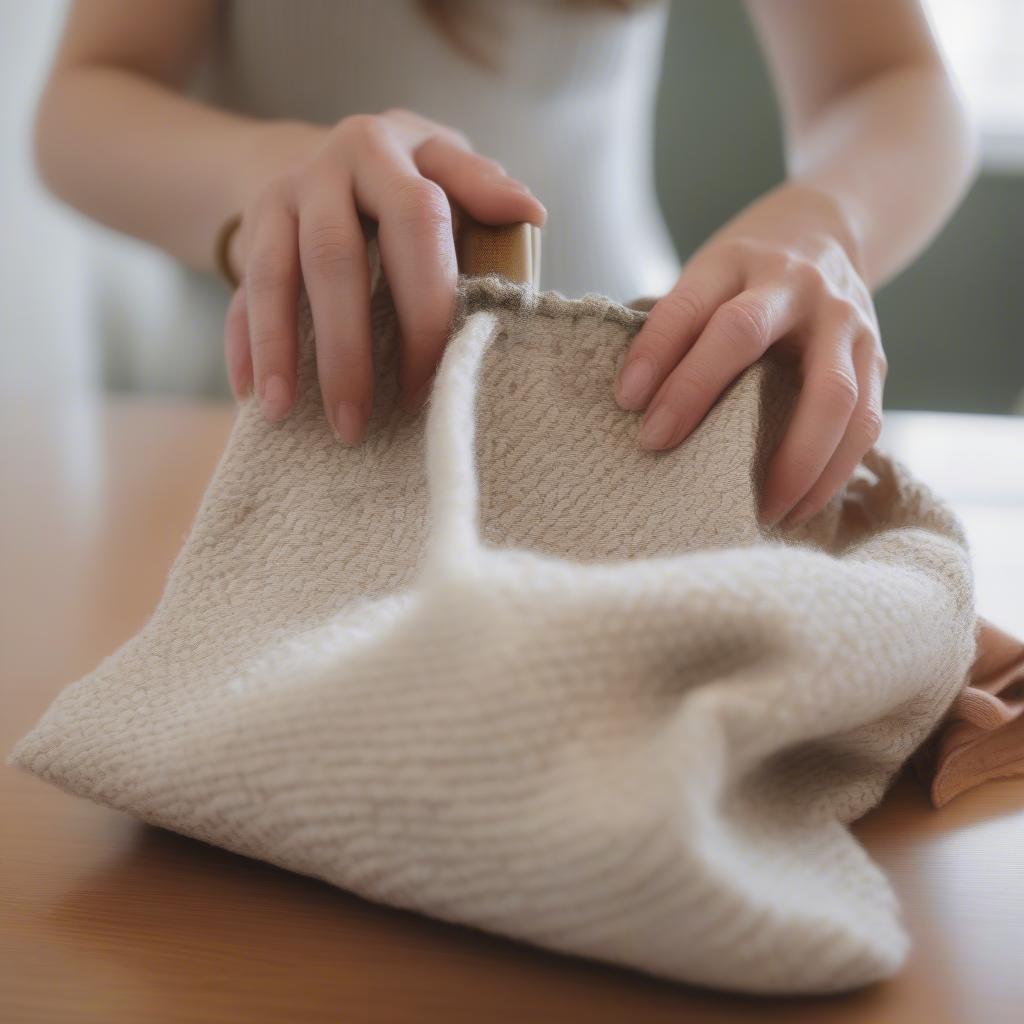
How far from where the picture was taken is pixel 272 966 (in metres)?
0.22

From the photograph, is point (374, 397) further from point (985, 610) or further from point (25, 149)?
point (25, 149)

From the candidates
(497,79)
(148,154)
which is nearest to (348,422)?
(148,154)

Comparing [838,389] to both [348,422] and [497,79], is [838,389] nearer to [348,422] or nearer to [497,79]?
[348,422]

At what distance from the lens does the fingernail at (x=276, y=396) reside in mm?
315

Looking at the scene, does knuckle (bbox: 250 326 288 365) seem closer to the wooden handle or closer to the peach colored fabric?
the wooden handle

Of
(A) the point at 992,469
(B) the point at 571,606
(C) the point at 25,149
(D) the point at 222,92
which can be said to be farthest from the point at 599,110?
(C) the point at 25,149


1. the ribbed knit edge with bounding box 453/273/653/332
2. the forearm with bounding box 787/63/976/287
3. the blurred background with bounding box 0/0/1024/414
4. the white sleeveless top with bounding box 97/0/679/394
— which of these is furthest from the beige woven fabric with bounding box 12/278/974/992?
the blurred background with bounding box 0/0/1024/414

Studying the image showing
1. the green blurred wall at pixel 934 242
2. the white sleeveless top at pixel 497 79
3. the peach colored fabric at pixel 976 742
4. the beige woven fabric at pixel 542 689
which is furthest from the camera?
the green blurred wall at pixel 934 242

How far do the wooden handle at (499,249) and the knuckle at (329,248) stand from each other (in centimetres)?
4

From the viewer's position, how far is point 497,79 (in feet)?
2.82

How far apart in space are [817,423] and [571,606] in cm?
14

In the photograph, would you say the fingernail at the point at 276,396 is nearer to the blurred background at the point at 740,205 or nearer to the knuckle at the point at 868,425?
the knuckle at the point at 868,425

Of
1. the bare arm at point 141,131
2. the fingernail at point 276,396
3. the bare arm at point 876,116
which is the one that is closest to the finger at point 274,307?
the fingernail at point 276,396

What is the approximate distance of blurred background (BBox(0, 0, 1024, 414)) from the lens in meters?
1.65
